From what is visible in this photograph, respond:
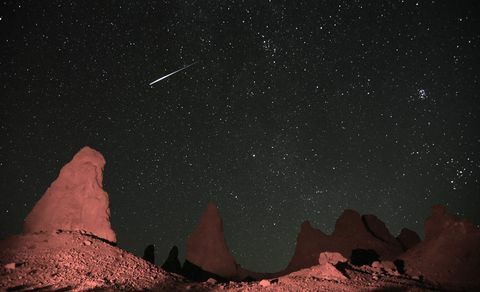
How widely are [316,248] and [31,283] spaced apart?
126 feet

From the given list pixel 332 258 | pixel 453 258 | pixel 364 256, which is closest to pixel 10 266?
pixel 332 258

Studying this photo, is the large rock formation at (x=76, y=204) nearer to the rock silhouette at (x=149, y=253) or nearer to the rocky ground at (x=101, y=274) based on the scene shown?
the rocky ground at (x=101, y=274)

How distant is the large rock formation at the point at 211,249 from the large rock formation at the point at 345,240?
11.2m

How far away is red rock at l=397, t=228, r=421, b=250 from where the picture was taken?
4475 cm

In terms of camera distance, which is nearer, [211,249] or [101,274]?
[101,274]

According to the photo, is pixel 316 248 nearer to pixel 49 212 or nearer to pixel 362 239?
pixel 362 239

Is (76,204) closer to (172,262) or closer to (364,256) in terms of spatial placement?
(172,262)

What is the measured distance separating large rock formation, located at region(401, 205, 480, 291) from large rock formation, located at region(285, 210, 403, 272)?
1422cm

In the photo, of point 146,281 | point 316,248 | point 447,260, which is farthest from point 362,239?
point 146,281

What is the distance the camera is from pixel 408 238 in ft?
149

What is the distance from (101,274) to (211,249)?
24.3 metres

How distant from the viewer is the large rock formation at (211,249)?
35.3 metres

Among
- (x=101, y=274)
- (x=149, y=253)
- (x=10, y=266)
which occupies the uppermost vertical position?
(x=10, y=266)

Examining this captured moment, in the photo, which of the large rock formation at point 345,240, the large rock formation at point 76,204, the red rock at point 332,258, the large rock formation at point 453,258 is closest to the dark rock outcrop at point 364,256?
the large rock formation at point 345,240
